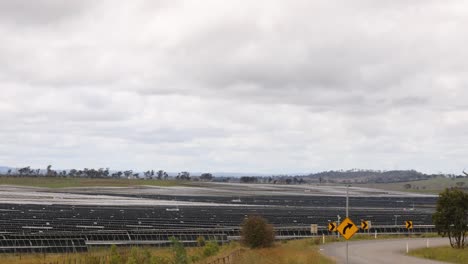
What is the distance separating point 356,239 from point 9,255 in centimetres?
3623

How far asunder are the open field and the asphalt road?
4.33 ft

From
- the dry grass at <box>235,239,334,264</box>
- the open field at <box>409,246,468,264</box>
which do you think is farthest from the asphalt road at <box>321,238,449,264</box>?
the dry grass at <box>235,239,334,264</box>

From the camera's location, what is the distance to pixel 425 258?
176ft

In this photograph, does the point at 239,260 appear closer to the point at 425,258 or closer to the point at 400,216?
the point at 425,258

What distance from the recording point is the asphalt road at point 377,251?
49.5m

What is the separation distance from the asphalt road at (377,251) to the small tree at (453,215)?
3497 millimetres

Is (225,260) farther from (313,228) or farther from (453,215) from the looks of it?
(313,228)

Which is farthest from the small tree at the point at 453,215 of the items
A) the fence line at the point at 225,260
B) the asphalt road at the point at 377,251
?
the fence line at the point at 225,260

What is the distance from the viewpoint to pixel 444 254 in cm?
5453

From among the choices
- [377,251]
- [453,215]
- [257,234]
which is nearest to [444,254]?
[377,251]

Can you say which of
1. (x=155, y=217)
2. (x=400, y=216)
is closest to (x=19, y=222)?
(x=155, y=217)

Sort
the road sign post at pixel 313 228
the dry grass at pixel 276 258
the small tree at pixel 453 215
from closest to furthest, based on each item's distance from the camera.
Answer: the dry grass at pixel 276 258 < the small tree at pixel 453 215 < the road sign post at pixel 313 228

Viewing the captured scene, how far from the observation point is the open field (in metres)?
51.7

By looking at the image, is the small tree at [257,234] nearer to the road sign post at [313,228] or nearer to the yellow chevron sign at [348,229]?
the yellow chevron sign at [348,229]
